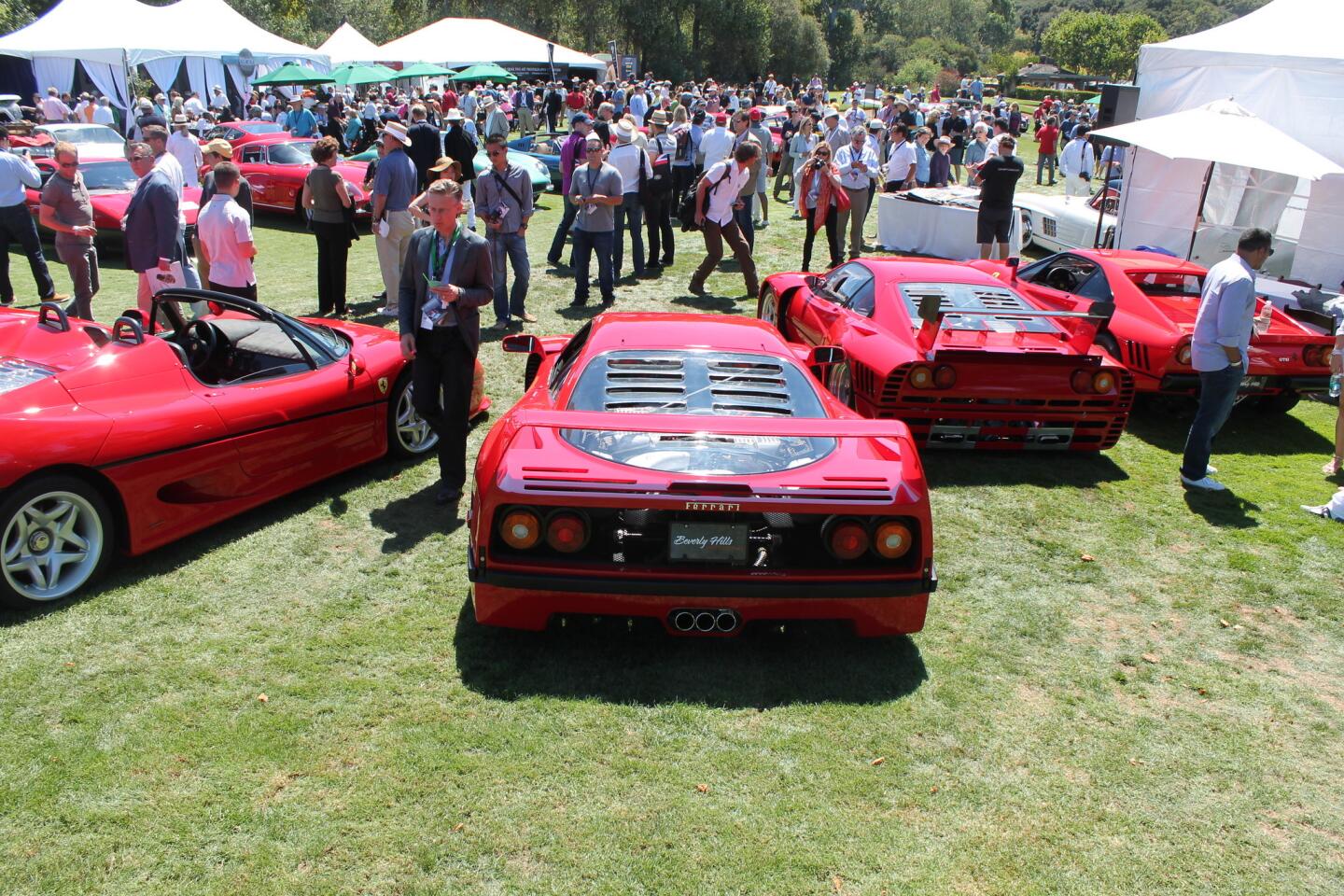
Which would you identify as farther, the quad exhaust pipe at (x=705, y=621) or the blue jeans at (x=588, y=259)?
the blue jeans at (x=588, y=259)

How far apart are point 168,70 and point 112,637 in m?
28.4

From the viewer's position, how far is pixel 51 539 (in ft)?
14.0

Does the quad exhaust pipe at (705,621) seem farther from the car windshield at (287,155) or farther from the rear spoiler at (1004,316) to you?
the car windshield at (287,155)

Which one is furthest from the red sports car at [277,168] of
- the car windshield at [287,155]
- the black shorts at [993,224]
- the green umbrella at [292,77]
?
the green umbrella at [292,77]

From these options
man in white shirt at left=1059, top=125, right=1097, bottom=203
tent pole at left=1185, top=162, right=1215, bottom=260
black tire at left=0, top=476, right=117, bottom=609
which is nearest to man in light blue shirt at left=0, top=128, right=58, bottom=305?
black tire at left=0, top=476, right=117, bottom=609

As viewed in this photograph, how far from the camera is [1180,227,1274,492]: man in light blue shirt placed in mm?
5944

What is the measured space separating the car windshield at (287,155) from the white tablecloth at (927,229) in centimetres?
937

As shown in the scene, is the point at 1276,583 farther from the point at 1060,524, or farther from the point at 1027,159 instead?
the point at 1027,159

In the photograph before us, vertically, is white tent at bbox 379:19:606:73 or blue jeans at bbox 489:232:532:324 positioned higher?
white tent at bbox 379:19:606:73

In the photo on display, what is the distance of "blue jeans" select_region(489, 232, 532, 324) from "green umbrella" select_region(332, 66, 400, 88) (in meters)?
19.2

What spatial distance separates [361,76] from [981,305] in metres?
24.4

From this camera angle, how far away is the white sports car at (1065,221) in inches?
544

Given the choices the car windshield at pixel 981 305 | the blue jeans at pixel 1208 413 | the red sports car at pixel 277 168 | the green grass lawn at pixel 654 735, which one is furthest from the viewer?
the red sports car at pixel 277 168

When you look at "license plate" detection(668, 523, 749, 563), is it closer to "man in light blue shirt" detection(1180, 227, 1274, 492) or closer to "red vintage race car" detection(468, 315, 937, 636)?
"red vintage race car" detection(468, 315, 937, 636)
